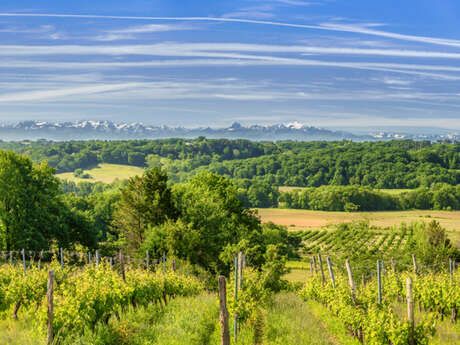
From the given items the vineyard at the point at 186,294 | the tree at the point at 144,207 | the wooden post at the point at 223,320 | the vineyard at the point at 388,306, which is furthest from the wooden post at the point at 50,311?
the tree at the point at 144,207

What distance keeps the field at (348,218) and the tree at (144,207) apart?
7830cm

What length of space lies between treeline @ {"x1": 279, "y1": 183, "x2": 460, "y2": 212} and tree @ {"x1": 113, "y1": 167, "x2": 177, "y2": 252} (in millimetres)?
112813

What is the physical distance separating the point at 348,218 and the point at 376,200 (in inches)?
863

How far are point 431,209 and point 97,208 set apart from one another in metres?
114

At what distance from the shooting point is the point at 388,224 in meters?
116

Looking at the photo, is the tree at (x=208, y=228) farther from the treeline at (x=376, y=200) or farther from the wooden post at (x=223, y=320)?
the treeline at (x=376, y=200)

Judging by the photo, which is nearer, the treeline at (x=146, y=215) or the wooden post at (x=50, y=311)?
the wooden post at (x=50, y=311)

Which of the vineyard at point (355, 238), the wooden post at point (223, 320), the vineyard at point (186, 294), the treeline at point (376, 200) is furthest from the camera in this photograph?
the treeline at point (376, 200)

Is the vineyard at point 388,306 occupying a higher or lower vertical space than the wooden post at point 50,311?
lower

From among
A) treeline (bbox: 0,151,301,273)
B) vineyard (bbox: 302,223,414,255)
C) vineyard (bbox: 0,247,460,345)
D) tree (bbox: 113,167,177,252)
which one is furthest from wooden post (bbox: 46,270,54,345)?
vineyard (bbox: 302,223,414,255)

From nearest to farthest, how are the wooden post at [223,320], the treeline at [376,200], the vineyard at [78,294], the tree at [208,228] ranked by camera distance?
the wooden post at [223,320] → the vineyard at [78,294] → the tree at [208,228] → the treeline at [376,200]

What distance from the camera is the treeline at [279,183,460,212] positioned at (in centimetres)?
14700

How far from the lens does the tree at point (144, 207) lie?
38.0 metres

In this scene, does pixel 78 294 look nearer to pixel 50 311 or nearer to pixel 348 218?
pixel 50 311
